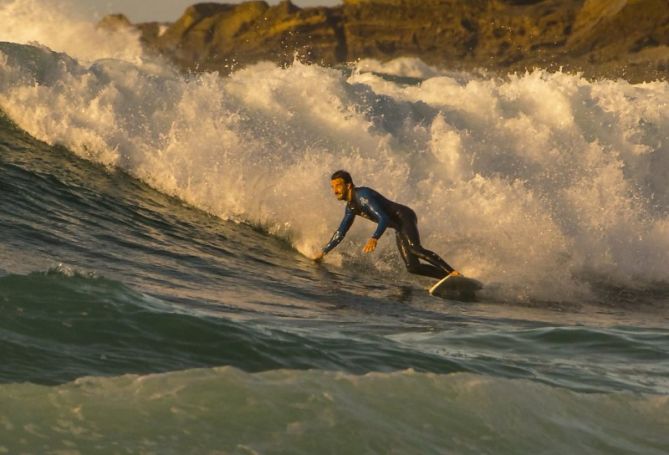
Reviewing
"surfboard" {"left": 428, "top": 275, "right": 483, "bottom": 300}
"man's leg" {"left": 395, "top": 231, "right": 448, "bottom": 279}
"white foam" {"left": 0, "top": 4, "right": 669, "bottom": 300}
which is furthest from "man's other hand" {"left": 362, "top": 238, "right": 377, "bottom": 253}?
"white foam" {"left": 0, "top": 4, "right": 669, "bottom": 300}

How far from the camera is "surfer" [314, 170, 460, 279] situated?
11930mm

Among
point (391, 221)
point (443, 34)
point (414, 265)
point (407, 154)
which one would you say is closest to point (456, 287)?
point (414, 265)

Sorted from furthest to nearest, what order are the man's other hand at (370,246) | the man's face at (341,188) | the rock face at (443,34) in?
the rock face at (443,34) < the man's face at (341,188) < the man's other hand at (370,246)

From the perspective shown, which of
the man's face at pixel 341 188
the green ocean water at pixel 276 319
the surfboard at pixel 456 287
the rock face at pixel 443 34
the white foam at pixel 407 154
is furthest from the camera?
the rock face at pixel 443 34

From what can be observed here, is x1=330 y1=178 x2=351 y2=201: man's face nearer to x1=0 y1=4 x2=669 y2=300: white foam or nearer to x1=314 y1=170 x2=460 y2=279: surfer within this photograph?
x1=314 y1=170 x2=460 y2=279: surfer

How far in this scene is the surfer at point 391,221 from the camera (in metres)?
11.9

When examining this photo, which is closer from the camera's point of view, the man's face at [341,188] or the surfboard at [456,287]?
the surfboard at [456,287]

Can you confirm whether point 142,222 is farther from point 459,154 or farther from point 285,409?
point 285,409

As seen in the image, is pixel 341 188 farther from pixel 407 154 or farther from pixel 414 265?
pixel 407 154

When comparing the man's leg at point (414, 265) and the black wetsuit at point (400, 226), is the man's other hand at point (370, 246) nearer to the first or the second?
the black wetsuit at point (400, 226)

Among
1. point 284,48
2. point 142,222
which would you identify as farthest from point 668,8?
point 142,222

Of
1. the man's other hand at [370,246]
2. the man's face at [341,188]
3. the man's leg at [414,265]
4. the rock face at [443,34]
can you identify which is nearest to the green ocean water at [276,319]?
the man's leg at [414,265]

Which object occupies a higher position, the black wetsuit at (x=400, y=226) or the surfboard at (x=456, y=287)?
the black wetsuit at (x=400, y=226)

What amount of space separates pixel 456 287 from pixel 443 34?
2832 inches
